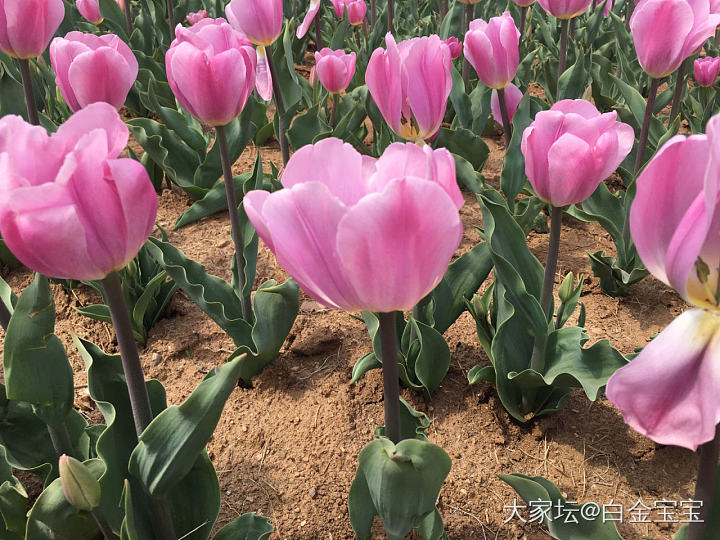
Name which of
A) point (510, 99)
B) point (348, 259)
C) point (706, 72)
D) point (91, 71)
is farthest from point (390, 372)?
point (706, 72)

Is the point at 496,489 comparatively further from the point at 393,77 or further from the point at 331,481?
the point at 393,77

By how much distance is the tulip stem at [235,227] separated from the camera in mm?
1763

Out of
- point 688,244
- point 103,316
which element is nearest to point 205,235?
point 103,316

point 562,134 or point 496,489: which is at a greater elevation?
point 562,134

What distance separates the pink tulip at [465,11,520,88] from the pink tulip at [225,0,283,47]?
2.26ft

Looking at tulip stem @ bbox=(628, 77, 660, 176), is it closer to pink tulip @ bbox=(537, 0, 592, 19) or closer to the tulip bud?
pink tulip @ bbox=(537, 0, 592, 19)

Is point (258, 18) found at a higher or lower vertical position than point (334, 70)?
higher

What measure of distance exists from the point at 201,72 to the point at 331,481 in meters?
1.02

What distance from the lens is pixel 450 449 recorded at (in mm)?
1699

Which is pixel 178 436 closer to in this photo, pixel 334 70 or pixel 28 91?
pixel 28 91

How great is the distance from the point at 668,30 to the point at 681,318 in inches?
60.3

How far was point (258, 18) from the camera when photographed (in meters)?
2.38

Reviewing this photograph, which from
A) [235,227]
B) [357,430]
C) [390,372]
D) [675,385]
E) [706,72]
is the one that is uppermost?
[675,385]

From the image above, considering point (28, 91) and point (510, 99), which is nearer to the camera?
point (28, 91)
